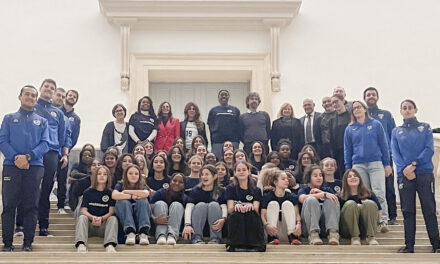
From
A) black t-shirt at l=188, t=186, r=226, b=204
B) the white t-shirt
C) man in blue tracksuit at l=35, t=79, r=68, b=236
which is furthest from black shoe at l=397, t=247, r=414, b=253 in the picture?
man in blue tracksuit at l=35, t=79, r=68, b=236

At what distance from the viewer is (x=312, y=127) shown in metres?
8.55

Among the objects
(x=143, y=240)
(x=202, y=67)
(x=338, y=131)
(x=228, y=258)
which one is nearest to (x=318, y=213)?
(x=228, y=258)

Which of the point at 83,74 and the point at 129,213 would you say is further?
the point at 83,74

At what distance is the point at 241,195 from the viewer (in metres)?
6.59

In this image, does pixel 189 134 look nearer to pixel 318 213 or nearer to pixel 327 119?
pixel 327 119

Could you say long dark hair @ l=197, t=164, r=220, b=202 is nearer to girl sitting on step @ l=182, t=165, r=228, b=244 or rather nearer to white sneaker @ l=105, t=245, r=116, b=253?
girl sitting on step @ l=182, t=165, r=228, b=244

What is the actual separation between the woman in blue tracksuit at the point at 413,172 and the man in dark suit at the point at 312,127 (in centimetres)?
196

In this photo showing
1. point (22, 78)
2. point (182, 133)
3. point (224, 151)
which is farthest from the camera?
point (22, 78)

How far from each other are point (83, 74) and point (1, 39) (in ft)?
4.91

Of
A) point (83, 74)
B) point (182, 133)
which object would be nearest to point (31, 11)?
point (83, 74)

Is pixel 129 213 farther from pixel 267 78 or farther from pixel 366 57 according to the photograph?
pixel 366 57

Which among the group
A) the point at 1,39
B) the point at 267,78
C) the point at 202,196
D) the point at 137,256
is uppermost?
the point at 1,39

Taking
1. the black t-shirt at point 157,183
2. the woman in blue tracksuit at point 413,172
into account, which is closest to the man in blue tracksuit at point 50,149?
the black t-shirt at point 157,183

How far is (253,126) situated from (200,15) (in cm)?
301
